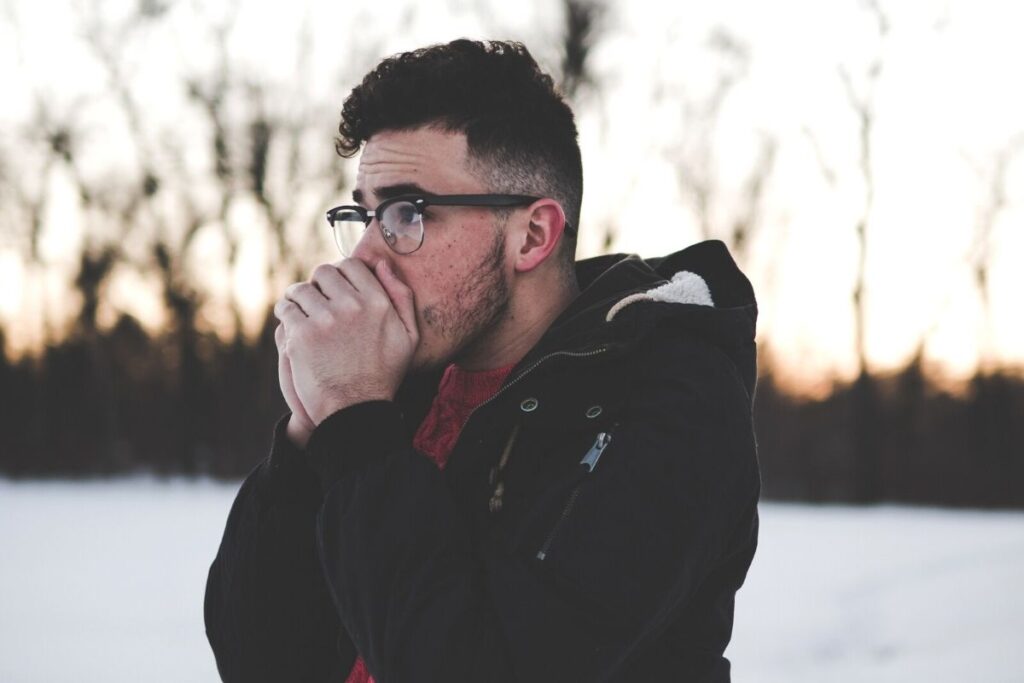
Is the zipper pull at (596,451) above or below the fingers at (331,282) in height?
below

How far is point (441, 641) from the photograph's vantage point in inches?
53.6

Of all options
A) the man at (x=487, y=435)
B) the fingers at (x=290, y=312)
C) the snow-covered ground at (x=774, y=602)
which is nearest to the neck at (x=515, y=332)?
the man at (x=487, y=435)

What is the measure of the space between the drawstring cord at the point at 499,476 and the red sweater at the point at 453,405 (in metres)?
0.34

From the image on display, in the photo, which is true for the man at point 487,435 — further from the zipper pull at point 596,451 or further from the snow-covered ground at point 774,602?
the snow-covered ground at point 774,602

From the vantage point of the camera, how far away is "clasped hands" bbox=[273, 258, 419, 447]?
1635 millimetres

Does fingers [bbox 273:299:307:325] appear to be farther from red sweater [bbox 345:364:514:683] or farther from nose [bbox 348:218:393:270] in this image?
red sweater [bbox 345:364:514:683]

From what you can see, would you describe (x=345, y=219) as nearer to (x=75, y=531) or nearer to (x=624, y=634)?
(x=624, y=634)

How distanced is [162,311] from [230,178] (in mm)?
3422

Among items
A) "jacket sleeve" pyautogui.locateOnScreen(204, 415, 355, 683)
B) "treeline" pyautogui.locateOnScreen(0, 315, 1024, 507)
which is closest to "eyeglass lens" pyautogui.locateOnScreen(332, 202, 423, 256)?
"jacket sleeve" pyautogui.locateOnScreen(204, 415, 355, 683)

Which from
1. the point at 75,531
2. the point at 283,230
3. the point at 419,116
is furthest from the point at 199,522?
the point at 419,116

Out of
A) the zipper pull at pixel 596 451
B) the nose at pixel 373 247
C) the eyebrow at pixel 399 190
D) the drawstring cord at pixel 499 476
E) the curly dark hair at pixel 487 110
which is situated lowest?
the drawstring cord at pixel 499 476

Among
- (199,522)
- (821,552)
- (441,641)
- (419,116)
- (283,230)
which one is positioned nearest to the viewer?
(441,641)

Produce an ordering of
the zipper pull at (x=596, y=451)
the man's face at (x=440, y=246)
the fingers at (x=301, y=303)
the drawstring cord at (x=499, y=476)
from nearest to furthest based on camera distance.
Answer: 1. the zipper pull at (x=596, y=451)
2. the drawstring cord at (x=499, y=476)
3. the fingers at (x=301, y=303)
4. the man's face at (x=440, y=246)

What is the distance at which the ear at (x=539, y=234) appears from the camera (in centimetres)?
202
